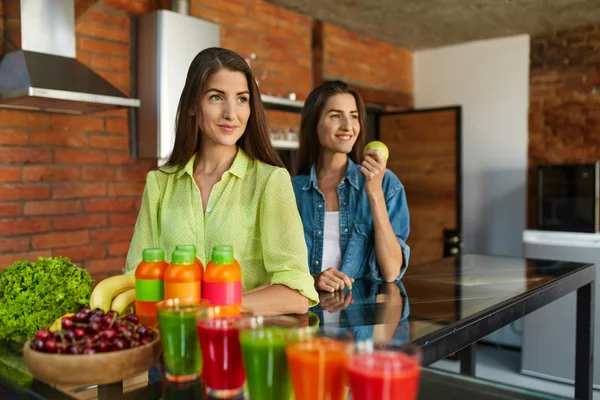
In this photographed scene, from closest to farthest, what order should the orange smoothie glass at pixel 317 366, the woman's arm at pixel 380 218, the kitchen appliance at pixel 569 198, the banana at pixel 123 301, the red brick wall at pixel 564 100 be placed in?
the orange smoothie glass at pixel 317 366 → the banana at pixel 123 301 → the woman's arm at pixel 380 218 → the kitchen appliance at pixel 569 198 → the red brick wall at pixel 564 100

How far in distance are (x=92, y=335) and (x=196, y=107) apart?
630mm

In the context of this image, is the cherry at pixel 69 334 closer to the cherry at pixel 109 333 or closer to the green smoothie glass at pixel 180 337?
the cherry at pixel 109 333

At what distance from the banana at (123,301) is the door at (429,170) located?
153 inches

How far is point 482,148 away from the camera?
16.9ft

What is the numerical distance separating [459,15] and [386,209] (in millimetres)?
2717

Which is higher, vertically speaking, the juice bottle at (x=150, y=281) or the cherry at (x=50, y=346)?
the juice bottle at (x=150, y=281)

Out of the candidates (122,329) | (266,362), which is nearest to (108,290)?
(122,329)

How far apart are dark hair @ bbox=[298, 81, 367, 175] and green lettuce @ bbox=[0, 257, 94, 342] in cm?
128

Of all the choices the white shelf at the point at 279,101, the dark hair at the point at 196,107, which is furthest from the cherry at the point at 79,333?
the white shelf at the point at 279,101

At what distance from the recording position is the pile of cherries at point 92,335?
3.34ft

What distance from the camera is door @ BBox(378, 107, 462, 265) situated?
15.9 feet

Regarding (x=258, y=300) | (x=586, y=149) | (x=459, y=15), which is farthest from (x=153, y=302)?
(x=586, y=149)

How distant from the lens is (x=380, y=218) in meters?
2.16

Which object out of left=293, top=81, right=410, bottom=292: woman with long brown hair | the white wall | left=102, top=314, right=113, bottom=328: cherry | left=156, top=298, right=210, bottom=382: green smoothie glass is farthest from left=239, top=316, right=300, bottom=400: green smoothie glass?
the white wall
